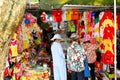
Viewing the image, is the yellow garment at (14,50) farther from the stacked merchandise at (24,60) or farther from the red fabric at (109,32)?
the red fabric at (109,32)

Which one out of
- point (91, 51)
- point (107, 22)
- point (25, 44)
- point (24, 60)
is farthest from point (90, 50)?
point (25, 44)

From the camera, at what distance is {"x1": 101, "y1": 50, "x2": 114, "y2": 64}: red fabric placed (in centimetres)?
750

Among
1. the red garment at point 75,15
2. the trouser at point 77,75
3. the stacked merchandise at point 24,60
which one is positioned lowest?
the trouser at point 77,75

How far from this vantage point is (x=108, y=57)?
298 inches

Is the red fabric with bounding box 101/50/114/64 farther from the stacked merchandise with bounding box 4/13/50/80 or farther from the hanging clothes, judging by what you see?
the hanging clothes

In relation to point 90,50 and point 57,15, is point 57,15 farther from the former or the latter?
point 90,50

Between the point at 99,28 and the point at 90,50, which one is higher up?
the point at 99,28

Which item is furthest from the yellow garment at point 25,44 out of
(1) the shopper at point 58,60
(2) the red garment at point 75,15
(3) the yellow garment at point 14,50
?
(2) the red garment at point 75,15

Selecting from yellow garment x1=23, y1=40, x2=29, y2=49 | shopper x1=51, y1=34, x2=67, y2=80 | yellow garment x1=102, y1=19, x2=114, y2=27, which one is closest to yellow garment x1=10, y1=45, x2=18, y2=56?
shopper x1=51, y1=34, x2=67, y2=80

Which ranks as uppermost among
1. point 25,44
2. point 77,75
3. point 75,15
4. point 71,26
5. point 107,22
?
point 75,15

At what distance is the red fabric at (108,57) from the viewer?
295 inches

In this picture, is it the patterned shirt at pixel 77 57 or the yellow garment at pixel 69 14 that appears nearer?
the patterned shirt at pixel 77 57

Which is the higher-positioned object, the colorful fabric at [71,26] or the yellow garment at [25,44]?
the colorful fabric at [71,26]

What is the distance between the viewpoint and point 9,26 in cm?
177
